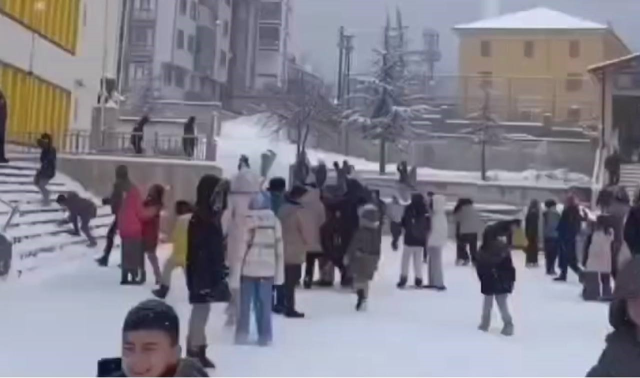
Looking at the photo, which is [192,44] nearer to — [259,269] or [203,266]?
[259,269]

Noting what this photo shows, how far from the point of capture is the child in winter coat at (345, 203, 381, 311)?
10.3 m

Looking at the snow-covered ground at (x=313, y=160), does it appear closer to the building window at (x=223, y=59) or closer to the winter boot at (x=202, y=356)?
the building window at (x=223, y=59)

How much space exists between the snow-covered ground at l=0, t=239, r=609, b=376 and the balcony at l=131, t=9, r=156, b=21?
3110cm

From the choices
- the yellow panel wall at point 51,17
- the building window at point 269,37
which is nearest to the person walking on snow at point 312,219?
the yellow panel wall at point 51,17

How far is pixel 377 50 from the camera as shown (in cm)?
4019

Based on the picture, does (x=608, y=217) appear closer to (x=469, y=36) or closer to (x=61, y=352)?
(x=61, y=352)

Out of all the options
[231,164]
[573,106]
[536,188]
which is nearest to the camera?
[231,164]

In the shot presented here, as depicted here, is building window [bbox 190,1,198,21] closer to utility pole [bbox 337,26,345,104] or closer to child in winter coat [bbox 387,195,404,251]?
utility pole [bbox 337,26,345,104]

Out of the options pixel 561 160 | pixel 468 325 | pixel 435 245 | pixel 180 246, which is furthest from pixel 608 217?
pixel 561 160

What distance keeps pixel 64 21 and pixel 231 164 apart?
231 inches

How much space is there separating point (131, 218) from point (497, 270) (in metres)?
4.11

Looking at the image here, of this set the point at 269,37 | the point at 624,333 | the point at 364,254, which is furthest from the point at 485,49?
the point at 624,333

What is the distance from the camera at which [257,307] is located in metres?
7.92

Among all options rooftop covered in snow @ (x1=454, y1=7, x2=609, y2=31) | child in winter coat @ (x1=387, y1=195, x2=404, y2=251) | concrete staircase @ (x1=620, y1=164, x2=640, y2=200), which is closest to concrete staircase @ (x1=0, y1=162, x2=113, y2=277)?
child in winter coat @ (x1=387, y1=195, x2=404, y2=251)
